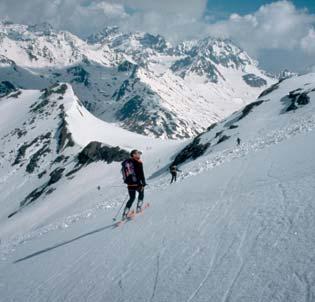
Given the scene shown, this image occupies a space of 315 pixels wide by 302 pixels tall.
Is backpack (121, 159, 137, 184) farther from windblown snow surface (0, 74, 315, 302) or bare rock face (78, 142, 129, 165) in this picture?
bare rock face (78, 142, 129, 165)

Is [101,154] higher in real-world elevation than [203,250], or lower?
higher

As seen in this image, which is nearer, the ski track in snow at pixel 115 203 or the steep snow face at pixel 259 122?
the ski track in snow at pixel 115 203

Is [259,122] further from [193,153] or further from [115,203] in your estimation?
[115,203]

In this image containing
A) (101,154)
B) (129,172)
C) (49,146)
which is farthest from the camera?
(49,146)

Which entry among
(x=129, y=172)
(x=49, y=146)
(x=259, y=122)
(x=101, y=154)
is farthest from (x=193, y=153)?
(x=49, y=146)

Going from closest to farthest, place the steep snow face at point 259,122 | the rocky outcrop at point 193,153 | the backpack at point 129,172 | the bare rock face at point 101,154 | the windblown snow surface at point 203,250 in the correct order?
1. the windblown snow surface at point 203,250
2. the backpack at point 129,172
3. the steep snow face at point 259,122
4. the rocky outcrop at point 193,153
5. the bare rock face at point 101,154

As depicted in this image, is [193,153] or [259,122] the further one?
[259,122]

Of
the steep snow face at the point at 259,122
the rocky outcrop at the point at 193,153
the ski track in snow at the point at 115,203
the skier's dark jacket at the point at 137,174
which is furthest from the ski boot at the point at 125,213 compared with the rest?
the rocky outcrop at the point at 193,153

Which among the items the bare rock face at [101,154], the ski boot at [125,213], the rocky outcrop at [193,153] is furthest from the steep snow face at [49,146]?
the ski boot at [125,213]

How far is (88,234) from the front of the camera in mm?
16109

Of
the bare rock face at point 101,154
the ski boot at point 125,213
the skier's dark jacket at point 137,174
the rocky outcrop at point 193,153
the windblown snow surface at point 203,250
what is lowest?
the rocky outcrop at point 193,153

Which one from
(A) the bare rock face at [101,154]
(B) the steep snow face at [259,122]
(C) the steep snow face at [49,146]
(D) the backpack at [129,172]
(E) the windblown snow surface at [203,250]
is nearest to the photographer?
(E) the windblown snow surface at [203,250]

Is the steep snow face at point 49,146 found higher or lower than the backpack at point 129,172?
higher

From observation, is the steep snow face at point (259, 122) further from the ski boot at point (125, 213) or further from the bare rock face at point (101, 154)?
the ski boot at point (125, 213)
